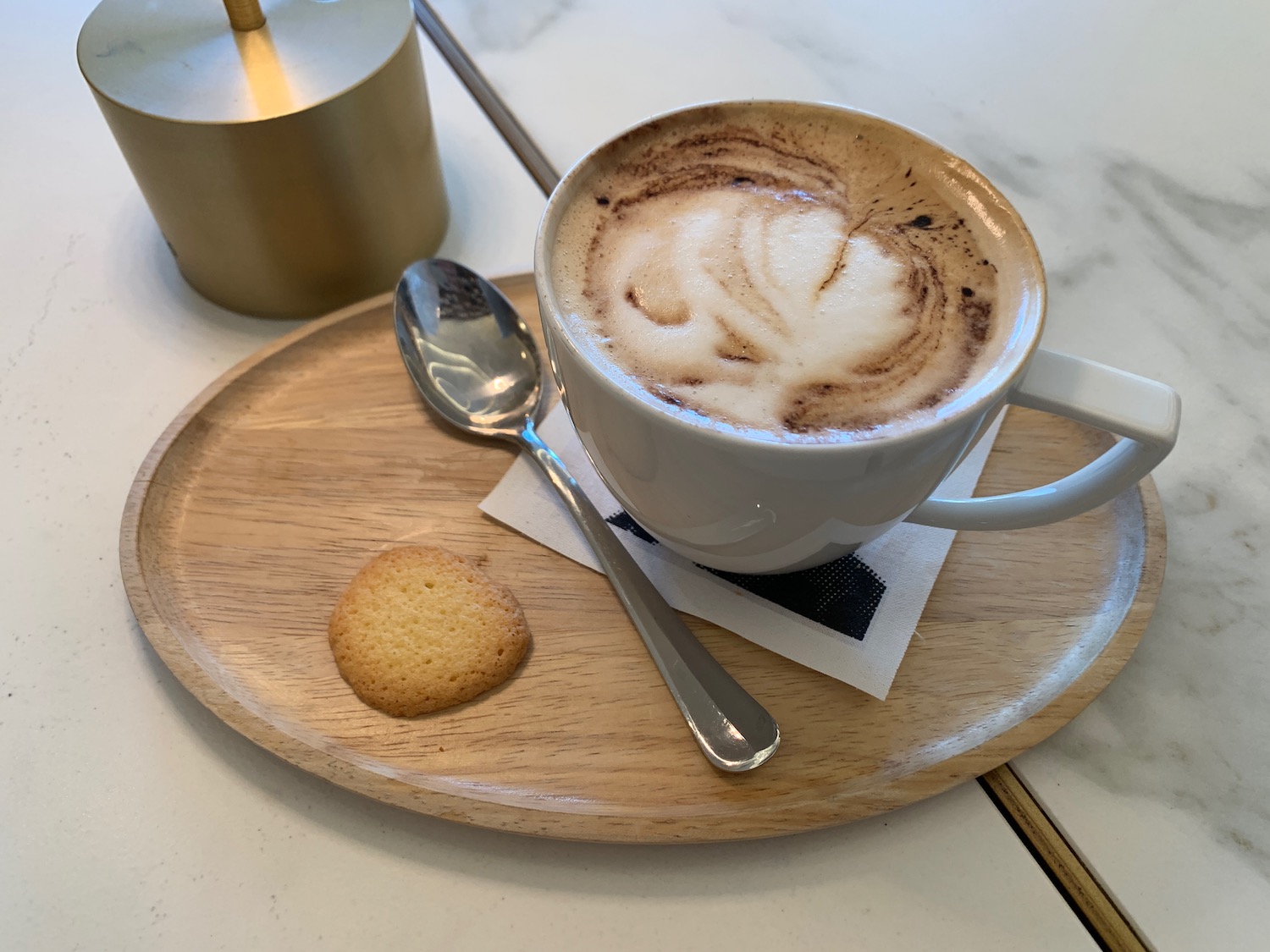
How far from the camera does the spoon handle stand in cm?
52

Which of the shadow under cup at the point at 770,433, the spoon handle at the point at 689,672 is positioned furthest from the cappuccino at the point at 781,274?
the spoon handle at the point at 689,672

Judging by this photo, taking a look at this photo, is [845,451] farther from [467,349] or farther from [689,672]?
[467,349]

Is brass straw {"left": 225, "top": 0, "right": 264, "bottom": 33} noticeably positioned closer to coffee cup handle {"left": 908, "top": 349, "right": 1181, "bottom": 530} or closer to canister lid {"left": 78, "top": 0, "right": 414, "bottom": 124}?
canister lid {"left": 78, "top": 0, "right": 414, "bottom": 124}

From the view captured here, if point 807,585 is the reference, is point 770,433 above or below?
above

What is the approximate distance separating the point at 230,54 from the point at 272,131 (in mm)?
81

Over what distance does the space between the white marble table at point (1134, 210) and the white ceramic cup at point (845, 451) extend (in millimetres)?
171

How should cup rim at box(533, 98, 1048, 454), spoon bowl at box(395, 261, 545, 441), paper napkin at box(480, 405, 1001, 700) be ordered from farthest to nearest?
spoon bowl at box(395, 261, 545, 441) → paper napkin at box(480, 405, 1001, 700) → cup rim at box(533, 98, 1048, 454)

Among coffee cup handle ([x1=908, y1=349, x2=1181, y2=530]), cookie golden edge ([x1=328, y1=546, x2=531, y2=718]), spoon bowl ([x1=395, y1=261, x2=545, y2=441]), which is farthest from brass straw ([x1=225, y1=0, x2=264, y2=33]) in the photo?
coffee cup handle ([x1=908, y1=349, x2=1181, y2=530])

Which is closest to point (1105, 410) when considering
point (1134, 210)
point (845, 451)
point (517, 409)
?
point (845, 451)

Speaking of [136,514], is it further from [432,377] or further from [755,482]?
[755,482]

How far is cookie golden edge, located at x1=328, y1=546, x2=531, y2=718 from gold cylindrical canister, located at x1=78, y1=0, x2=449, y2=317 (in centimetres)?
29

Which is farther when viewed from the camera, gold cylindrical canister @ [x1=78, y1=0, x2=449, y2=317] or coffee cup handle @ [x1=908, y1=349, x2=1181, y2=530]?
gold cylindrical canister @ [x1=78, y1=0, x2=449, y2=317]

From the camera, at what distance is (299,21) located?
70 cm

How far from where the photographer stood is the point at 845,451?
1.44 feet
